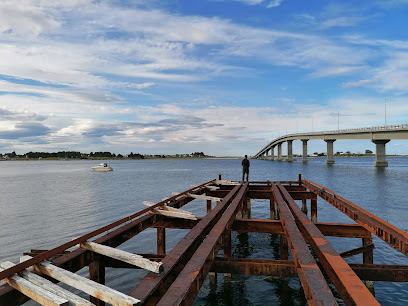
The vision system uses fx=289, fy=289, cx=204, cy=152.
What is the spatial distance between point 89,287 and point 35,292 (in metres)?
0.81

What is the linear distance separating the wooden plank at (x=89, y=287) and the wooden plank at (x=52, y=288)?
0.18 m

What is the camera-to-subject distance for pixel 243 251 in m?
17.2

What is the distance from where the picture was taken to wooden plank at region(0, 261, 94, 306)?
4267 mm

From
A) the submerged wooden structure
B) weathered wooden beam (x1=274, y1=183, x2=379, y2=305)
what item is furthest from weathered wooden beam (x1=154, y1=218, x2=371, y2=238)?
weathered wooden beam (x1=274, y1=183, x2=379, y2=305)

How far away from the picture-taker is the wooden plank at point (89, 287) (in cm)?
419

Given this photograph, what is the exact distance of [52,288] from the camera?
4.73 m

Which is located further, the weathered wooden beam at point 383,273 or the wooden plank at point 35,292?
the weathered wooden beam at point 383,273

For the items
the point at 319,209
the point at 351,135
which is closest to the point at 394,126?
the point at 351,135

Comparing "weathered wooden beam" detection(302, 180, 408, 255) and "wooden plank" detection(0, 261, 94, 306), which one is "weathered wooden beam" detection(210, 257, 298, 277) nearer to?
"wooden plank" detection(0, 261, 94, 306)

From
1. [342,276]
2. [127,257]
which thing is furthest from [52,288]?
Answer: [342,276]

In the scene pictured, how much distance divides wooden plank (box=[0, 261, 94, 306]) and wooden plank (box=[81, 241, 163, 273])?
1.32 meters

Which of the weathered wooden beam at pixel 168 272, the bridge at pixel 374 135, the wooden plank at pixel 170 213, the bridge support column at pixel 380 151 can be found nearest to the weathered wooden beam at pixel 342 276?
the weathered wooden beam at pixel 168 272

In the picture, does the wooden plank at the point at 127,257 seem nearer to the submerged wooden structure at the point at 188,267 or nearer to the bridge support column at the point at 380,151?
the submerged wooden structure at the point at 188,267

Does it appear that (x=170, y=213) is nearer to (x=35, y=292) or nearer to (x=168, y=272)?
(x=168, y=272)
